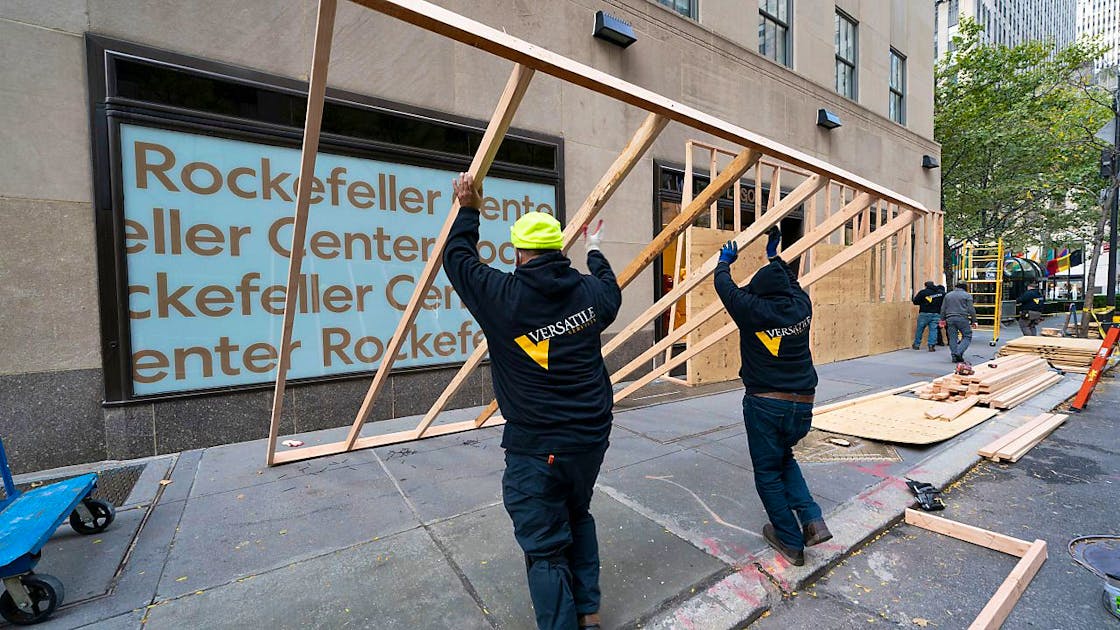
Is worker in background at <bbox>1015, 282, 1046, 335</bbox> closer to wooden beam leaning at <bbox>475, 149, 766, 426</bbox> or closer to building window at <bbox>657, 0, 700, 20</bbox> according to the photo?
building window at <bbox>657, 0, 700, 20</bbox>

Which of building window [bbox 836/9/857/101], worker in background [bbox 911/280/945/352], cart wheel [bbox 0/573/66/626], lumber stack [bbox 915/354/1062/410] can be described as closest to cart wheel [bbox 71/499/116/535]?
Answer: cart wheel [bbox 0/573/66/626]

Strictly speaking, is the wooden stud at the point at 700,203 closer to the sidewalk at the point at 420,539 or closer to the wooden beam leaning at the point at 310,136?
the sidewalk at the point at 420,539

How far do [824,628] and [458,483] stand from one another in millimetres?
2849

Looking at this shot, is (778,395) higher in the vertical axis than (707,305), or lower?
lower

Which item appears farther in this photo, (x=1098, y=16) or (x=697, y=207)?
(x=1098, y=16)

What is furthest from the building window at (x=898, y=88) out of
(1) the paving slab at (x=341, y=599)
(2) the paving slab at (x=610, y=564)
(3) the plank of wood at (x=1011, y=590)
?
(1) the paving slab at (x=341, y=599)

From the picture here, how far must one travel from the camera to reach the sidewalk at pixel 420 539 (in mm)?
2656

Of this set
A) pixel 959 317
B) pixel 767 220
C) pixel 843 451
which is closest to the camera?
pixel 767 220

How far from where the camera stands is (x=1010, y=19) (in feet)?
210

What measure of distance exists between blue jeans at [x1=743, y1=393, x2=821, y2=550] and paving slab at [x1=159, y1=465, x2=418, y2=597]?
2458 mm

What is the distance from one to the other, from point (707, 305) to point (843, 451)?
422 centimetres

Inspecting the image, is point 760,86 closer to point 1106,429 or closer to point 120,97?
point 1106,429

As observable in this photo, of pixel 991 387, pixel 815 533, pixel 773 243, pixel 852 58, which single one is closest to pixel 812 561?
pixel 815 533

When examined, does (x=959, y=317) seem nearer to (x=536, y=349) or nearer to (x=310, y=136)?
(x=536, y=349)
